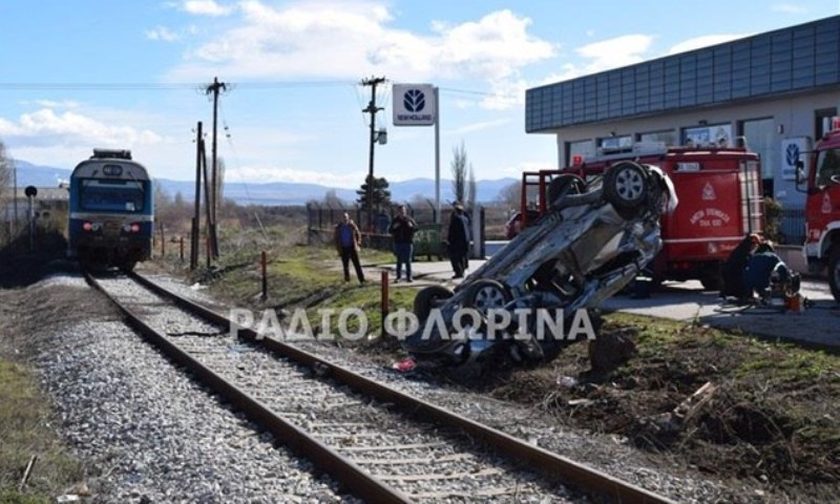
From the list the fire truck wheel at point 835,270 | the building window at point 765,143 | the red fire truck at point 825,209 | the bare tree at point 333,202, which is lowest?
Result: the fire truck wheel at point 835,270

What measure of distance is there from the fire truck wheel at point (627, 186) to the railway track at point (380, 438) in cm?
400

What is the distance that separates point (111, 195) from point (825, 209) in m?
21.4

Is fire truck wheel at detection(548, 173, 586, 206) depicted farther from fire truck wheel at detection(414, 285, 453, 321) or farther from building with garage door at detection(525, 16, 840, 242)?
building with garage door at detection(525, 16, 840, 242)

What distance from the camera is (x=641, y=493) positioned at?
6.60 meters

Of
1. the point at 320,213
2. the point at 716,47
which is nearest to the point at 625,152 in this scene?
the point at 716,47

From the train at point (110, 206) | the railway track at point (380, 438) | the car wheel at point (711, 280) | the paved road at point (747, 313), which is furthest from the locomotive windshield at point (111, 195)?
the car wheel at point (711, 280)

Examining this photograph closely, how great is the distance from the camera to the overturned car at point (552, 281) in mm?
12312

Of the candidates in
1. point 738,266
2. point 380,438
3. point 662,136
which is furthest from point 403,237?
point 662,136

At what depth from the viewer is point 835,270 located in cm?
1593

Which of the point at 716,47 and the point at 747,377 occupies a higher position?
the point at 716,47

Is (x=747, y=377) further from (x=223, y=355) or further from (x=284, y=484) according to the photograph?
(x=223, y=355)

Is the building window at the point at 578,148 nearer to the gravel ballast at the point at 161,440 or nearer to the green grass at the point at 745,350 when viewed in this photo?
the green grass at the point at 745,350

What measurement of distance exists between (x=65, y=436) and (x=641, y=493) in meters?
5.44

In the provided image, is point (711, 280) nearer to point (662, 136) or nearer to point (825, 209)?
point (825, 209)
